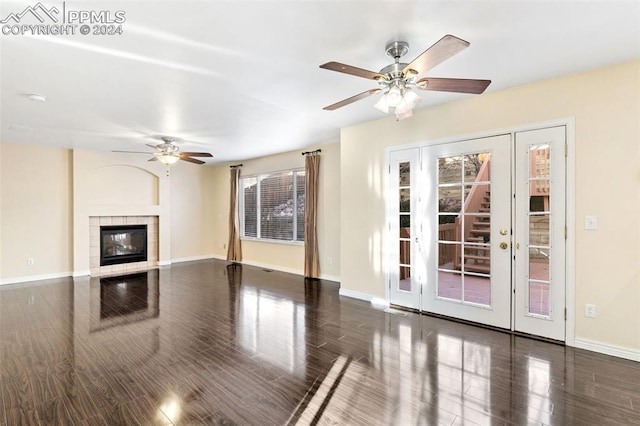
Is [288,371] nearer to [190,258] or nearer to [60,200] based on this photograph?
[60,200]

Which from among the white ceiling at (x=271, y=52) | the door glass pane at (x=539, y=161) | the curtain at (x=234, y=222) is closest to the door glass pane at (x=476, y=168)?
the door glass pane at (x=539, y=161)

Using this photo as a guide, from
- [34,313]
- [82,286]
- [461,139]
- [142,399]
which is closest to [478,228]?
[461,139]

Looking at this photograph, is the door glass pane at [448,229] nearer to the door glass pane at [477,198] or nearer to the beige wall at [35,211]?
the door glass pane at [477,198]

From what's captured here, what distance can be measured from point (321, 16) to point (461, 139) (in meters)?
2.48

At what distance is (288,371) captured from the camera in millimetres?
2682

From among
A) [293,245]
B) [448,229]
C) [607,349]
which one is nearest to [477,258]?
[448,229]

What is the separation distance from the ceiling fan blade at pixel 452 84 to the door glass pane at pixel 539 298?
2259 millimetres

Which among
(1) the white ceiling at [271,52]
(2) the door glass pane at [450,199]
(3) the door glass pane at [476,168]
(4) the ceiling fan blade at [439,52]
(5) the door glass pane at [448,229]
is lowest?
(5) the door glass pane at [448,229]

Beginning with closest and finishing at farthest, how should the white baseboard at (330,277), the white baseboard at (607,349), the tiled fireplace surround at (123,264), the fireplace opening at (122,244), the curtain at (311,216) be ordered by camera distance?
the white baseboard at (607,349), the white baseboard at (330,277), the curtain at (311,216), the tiled fireplace surround at (123,264), the fireplace opening at (122,244)

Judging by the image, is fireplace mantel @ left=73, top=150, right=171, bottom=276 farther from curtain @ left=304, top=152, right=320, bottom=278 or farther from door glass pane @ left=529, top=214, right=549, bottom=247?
door glass pane @ left=529, top=214, right=549, bottom=247

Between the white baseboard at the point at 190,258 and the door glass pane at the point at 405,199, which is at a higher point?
the door glass pane at the point at 405,199

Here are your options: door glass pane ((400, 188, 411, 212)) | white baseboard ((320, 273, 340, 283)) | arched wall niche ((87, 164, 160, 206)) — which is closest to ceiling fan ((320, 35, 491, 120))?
door glass pane ((400, 188, 411, 212))

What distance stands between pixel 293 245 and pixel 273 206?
1184mm

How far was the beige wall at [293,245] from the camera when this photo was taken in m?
6.18
